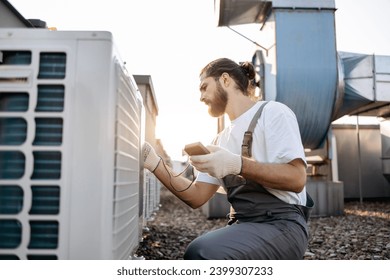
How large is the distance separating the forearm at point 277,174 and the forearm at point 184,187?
41 centimetres

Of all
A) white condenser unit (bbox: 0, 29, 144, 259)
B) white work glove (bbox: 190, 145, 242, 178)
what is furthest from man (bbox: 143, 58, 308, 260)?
white condenser unit (bbox: 0, 29, 144, 259)

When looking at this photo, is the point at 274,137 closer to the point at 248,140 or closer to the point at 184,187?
the point at 248,140

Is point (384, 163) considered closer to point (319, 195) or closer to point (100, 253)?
point (319, 195)

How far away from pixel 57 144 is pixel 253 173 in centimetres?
70

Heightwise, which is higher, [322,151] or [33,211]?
[322,151]

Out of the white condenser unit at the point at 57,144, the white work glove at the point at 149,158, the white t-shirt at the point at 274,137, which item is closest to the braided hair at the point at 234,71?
the white t-shirt at the point at 274,137

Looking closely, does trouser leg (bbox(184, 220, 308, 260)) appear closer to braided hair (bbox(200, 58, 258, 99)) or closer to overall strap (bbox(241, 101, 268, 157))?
overall strap (bbox(241, 101, 268, 157))

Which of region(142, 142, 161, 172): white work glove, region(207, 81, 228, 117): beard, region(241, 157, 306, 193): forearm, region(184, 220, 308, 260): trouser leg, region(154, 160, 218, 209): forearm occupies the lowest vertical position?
region(184, 220, 308, 260): trouser leg

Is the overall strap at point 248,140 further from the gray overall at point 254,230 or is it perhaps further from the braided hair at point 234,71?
the braided hair at point 234,71

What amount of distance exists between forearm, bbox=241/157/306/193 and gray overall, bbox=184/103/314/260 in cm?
11

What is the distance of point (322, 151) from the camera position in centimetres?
562

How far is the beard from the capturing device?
61.1 inches
